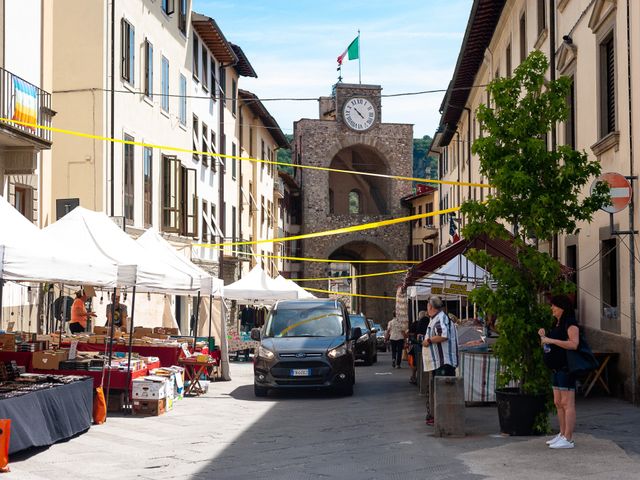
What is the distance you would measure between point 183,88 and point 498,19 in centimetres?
1092

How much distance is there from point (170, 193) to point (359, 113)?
1421 inches

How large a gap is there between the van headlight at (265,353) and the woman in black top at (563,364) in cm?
809

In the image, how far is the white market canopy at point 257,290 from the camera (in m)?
28.3

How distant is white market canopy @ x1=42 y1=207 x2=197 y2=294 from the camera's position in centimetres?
1381

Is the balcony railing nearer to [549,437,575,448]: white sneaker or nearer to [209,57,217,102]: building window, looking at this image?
[549,437,575,448]: white sneaker

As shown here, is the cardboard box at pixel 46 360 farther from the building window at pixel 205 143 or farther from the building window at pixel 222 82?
the building window at pixel 222 82

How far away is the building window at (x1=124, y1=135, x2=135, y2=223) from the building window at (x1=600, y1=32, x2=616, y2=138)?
13296 millimetres

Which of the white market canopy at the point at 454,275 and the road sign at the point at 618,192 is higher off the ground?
the road sign at the point at 618,192

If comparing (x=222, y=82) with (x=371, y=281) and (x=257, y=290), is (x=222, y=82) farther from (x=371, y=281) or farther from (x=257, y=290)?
(x=371, y=281)

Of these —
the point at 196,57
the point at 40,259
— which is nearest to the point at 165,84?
the point at 196,57

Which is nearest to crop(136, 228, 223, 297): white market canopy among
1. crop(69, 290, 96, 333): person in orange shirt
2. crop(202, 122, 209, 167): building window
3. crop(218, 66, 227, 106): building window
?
crop(69, 290, 96, 333): person in orange shirt

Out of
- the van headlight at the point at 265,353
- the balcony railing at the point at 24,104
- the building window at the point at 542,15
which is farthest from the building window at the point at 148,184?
the building window at the point at 542,15

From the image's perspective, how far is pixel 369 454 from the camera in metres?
10.6

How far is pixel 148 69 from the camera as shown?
2841 centimetres
